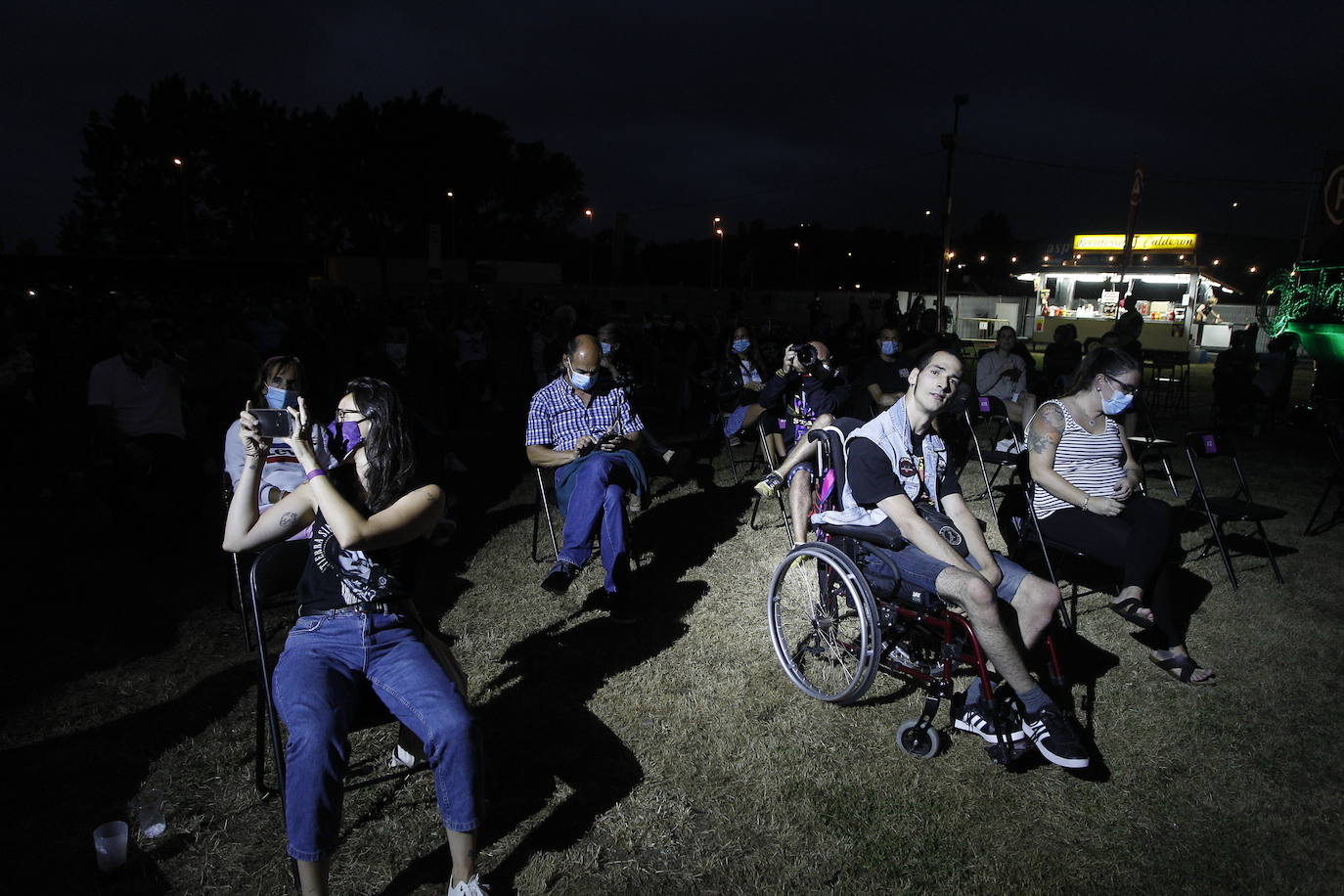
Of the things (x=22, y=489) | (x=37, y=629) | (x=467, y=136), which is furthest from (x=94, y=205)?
(x=37, y=629)

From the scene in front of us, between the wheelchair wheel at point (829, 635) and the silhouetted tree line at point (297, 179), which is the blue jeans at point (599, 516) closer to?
the wheelchair wheel at point (829, 635)

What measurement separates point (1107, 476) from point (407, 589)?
3.90m

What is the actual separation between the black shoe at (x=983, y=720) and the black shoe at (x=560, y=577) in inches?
90.1

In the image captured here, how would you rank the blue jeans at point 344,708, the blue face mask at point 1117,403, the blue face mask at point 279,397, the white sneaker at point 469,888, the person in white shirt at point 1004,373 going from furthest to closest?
1. the person in white shirt at point 1004,373
2. the blue face mask at point 1117,403
3. the blue face mask at point 279,397
4. the white sneaker at point 469,888
5. the blue jeans at point 344,708

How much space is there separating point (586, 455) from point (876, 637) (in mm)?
2344

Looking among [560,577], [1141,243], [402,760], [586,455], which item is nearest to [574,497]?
[586,455]

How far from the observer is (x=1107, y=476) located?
14.4 feet

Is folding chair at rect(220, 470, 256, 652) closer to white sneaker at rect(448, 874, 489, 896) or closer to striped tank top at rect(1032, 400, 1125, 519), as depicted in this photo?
white sneaker at rect(448, 874, 489, 896)

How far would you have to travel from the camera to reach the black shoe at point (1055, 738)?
120 inches

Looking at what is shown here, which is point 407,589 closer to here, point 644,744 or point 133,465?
point 644,744

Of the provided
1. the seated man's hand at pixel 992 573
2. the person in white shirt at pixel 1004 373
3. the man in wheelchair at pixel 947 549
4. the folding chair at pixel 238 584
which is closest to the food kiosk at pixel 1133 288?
the person in white shirt at pixel 1004 373

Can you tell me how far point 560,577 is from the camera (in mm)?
4594

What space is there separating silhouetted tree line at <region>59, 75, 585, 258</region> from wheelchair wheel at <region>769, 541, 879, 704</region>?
54.1 m

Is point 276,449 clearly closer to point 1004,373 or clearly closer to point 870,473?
point 870,473
